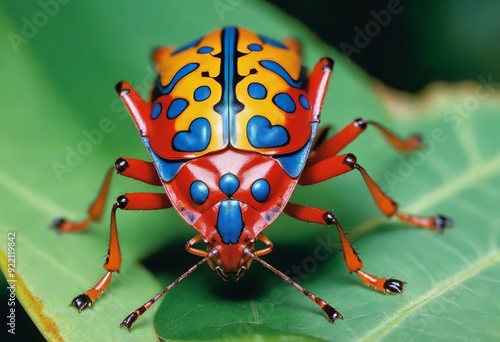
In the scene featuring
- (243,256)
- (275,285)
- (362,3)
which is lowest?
(275,285)

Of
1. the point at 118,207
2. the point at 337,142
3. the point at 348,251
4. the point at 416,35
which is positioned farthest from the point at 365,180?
the point at 416,35

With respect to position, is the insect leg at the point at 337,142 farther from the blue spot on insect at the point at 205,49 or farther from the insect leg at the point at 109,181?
the insect leg at the point at 109,181

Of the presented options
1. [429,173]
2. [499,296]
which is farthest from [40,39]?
[499,296]

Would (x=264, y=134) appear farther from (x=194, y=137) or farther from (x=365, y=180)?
(x=365, y=180)

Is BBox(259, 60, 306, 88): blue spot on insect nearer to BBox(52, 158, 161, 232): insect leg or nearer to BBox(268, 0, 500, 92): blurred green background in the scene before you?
BBox(52, 158, 161, 232): insect leg

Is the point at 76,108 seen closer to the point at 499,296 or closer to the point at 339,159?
the point at 339,159

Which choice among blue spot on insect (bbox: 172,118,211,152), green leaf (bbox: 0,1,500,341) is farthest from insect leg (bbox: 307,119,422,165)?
blue spot on insect (bbox: 172,118,211,152)
